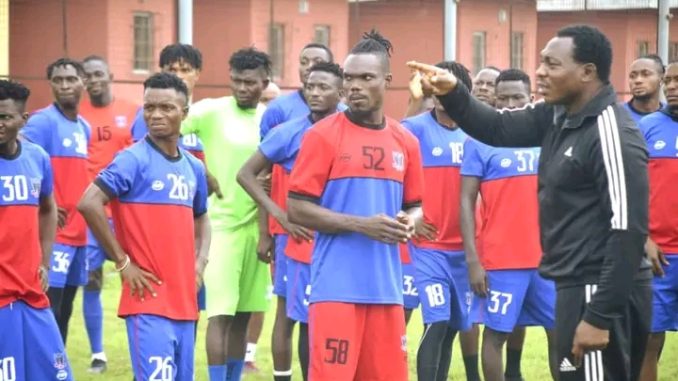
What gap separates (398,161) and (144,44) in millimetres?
11849

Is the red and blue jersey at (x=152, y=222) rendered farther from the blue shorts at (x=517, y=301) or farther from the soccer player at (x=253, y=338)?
the soccer player at (x=253, y=338)

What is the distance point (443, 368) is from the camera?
10008 mm

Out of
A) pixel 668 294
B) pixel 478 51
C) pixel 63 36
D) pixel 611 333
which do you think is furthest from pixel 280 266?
pixel 478 51

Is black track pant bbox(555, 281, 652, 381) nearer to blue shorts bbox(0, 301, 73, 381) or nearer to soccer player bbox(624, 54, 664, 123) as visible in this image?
blue shorts bbox(0, 301, 73, 381)

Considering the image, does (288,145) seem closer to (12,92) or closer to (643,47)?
(12,92)

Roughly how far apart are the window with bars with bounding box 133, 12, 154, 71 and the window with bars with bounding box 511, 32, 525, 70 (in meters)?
5.88

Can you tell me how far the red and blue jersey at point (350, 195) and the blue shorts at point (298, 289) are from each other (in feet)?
5.50

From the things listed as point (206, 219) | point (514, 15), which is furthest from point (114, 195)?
point (514, 15)

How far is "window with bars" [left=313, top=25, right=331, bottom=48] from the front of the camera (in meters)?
20.1

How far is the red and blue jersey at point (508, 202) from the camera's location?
9.46m

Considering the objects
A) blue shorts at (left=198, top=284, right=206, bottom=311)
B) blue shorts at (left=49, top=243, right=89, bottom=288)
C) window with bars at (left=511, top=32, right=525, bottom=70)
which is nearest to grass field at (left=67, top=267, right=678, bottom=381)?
blue shorts at (left=49, top=243, right=89, bottom=288)

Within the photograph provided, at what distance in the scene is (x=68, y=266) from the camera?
35.6 ft

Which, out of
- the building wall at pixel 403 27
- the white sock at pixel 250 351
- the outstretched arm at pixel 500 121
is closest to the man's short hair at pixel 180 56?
the white sock at pixel 250 351

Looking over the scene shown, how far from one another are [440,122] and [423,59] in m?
10.4
